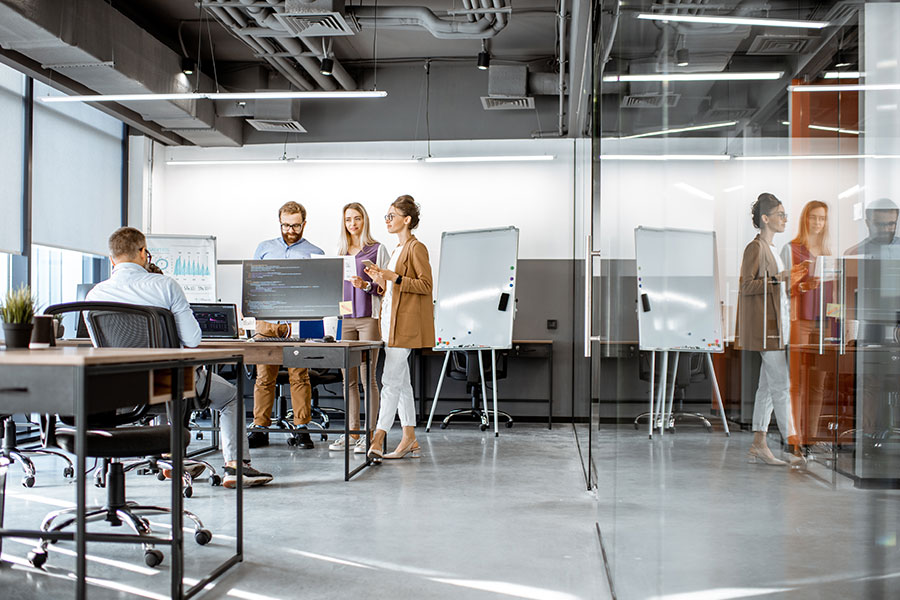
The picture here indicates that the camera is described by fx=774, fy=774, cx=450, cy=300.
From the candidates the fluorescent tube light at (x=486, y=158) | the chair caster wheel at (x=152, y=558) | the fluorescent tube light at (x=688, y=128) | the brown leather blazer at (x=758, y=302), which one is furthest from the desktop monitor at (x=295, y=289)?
the brown leather blazer at (x=758, y=302)

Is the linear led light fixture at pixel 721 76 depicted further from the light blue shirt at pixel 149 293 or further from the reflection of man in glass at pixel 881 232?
the light blue shirt at pixel 149 293

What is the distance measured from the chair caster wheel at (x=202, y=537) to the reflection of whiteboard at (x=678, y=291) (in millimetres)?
2043

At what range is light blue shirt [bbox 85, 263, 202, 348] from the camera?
3.39 metres

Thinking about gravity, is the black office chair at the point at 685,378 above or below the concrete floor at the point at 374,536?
above

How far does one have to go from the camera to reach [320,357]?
4438 millimetres

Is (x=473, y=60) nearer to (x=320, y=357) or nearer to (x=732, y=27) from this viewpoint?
(x=320, y=357)

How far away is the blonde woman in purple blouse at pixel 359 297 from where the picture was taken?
18.1ft

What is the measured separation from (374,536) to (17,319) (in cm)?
159

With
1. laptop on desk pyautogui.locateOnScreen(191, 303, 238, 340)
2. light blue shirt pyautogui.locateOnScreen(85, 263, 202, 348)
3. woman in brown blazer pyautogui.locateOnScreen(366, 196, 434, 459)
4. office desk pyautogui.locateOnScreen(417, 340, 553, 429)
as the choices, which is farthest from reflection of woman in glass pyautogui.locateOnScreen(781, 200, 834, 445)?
office desk pyautogui.locateOnScreen(417, 340, 553, 429)

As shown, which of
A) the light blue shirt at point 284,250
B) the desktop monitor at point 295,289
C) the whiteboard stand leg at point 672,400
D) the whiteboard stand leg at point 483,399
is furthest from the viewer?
the whiteboard stand leg at point 483,399

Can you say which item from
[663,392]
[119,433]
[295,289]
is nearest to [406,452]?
[295,289]

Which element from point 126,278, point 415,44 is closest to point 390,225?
point 126,278

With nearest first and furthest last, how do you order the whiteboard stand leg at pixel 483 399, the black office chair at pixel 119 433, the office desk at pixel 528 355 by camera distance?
the black office chair at pixel 119 433 → the whiteboard stand leg at pixel 483 399 → the office desk at pixel 528 355

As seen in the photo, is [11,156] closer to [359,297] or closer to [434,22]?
[359,297]
